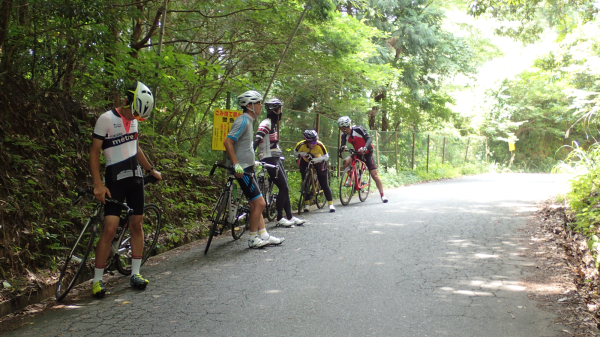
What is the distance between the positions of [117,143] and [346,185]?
7.58 metres

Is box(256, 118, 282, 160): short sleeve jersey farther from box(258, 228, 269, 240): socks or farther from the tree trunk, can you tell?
the tree trunk

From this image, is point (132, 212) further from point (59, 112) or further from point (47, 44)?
point (47, 44)

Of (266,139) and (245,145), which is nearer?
(245,145)

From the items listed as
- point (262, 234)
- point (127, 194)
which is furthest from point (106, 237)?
point (262, 234)

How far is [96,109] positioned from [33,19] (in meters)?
2.12

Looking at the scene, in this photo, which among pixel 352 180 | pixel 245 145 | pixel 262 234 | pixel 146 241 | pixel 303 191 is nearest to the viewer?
pixel 146 241

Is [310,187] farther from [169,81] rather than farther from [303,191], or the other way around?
[169,81]

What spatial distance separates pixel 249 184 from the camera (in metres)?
6.68

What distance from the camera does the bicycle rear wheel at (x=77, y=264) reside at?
14.9ft

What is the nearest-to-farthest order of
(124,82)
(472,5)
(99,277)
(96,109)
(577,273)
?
(99,277) < (577,273) < (124,82) < (96,109) < (472,5)

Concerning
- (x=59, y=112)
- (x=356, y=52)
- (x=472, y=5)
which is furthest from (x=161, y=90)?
(x=472, y=5)

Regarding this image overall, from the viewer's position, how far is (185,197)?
27.8 feet

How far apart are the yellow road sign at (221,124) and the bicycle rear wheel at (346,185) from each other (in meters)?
3.89

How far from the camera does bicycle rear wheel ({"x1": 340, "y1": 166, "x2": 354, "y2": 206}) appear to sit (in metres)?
11.5
